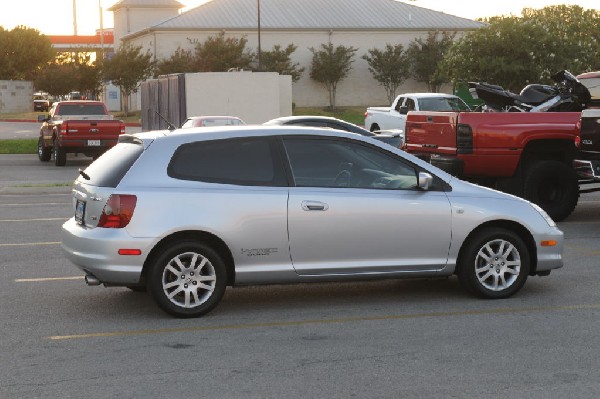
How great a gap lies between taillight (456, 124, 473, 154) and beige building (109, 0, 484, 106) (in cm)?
6664

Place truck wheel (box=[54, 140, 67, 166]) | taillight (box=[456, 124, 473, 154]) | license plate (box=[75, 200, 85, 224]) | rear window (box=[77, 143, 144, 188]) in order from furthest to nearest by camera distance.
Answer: truck wheel (box=[54, 140, 67, 166])
taillight (box=[456, 124, 473, 154])
license plate (box=[75, 200, 85, 224])
rear window (box=[77, 143, 144, 188])

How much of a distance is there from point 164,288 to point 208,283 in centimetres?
36

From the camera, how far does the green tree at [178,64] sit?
72.9 m

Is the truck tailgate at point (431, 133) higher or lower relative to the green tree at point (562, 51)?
lower

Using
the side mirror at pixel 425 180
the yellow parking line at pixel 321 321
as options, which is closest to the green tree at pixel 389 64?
the side mirror at pixel 425 180

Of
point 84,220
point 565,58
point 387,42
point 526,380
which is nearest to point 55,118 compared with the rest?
point 84,220

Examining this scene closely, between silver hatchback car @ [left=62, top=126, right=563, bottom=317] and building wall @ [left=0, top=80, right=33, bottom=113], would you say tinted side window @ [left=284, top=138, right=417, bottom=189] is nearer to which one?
silver hatchback car @ [left=62, top=126, right=563, bottom=317]

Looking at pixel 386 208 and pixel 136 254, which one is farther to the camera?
pixel 386 208

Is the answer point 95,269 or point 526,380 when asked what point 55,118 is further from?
point 526,380

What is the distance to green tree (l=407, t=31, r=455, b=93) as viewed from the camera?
266ft

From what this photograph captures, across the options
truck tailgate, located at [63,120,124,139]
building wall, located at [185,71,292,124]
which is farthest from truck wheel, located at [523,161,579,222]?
building wall, located at [185,71,292,124]

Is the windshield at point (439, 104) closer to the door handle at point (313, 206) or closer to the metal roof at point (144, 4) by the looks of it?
the door handle at point (313, 206)

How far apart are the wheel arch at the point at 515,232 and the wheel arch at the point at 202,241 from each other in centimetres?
202

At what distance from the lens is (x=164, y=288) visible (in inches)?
325
